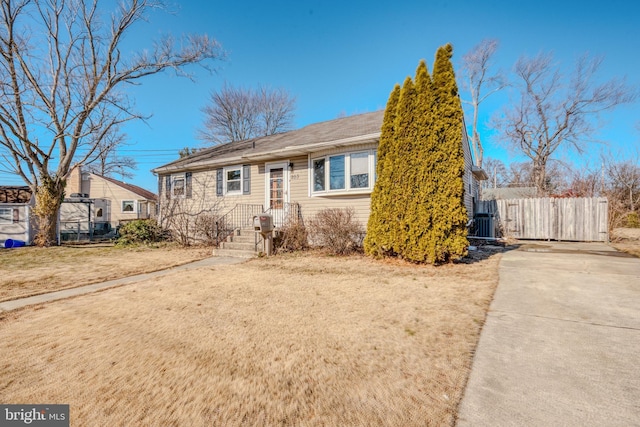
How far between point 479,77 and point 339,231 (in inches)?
928

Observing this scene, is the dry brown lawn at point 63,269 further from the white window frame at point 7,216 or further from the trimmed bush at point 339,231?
the white window frame at point 7,216

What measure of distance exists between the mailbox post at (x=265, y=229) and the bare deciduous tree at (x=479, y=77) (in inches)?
866

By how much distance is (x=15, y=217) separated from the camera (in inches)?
478

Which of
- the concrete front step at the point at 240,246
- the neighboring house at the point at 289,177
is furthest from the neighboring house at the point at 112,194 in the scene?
the concrete front step at the point at 240,246

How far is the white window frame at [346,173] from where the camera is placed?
861 centimetres

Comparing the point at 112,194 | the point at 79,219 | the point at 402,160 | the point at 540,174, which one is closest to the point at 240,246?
the point at 402,160

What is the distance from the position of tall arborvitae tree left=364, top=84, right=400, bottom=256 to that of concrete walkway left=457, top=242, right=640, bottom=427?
295cm

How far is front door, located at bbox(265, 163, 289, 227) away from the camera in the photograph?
1055 centimetres

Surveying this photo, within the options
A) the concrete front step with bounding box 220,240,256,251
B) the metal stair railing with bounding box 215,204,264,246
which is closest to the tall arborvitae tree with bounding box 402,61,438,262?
the concrete front step with bounding box 220,240,256,251

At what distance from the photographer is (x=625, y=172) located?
20.4 m

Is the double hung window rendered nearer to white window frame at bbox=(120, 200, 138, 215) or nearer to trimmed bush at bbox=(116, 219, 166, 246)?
trimmed bush at bbox=(116, 219, 166, 246)

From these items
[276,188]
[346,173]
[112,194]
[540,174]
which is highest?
[540,174]

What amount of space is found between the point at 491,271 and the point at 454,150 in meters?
2.78

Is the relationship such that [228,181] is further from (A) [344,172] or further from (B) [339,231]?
(B) [339,231]
